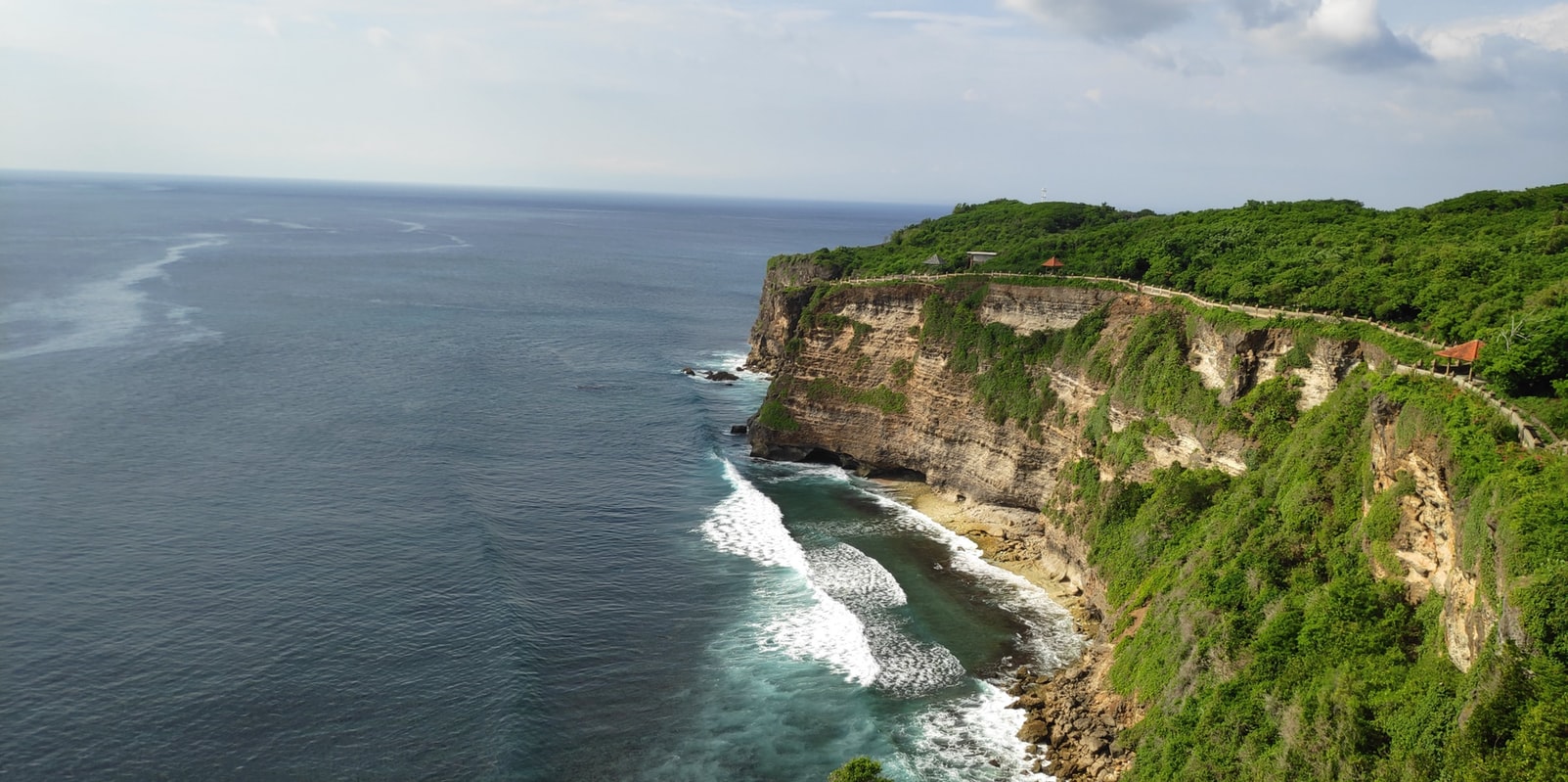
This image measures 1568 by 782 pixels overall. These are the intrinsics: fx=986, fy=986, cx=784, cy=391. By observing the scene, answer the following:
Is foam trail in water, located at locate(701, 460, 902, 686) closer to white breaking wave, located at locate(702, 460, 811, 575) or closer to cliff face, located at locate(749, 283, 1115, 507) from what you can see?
white breaking wave, located at locate(702, 460, 811, 575)

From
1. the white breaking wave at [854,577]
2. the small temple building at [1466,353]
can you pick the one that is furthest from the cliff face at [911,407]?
the small temple building at [1466,353]

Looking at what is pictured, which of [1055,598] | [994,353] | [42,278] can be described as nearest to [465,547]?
[1055,598]

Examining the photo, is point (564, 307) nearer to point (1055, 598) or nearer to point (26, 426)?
point (26, 426)

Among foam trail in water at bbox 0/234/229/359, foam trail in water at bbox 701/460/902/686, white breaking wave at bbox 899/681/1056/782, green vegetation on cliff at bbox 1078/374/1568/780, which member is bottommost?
white breaking wave at bbox 899/681/1056/782

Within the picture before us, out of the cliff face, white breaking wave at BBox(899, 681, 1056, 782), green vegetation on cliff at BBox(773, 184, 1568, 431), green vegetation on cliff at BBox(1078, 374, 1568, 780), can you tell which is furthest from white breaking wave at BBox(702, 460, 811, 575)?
green vegetation on cliff at BBox(773, 184, 1568, 431)

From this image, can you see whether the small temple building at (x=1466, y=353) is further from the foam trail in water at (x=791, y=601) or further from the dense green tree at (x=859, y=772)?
the foam trail in water at (x=791, y=601)

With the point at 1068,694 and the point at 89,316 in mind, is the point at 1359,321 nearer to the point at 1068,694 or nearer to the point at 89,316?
the point at 1068,694

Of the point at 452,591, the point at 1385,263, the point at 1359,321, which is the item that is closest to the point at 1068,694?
→ the point at 1359,321
